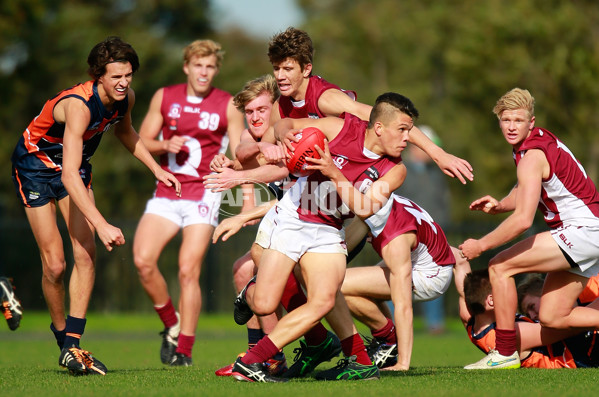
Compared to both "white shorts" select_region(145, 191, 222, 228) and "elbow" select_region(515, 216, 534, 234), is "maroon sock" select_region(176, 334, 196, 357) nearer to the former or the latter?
"white shorts" select_region(145, 191, 222, 228)

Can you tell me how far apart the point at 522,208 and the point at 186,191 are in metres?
3.47

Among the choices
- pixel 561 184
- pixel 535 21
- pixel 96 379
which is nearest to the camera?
pixel 96 379

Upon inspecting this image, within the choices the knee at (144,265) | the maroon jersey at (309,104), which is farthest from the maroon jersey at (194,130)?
the maroon jersey at (309,104)

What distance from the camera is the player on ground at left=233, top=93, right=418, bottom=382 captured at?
5660 mm

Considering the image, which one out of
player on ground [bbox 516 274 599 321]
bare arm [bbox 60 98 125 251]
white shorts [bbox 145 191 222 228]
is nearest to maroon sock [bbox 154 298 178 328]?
white shorts [bbox 145 191 222 228]

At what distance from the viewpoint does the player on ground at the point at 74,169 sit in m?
6.29

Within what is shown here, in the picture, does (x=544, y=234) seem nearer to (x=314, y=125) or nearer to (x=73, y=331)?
(x=314, y=125)

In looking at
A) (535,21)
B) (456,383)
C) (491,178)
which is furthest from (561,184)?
(491,178)

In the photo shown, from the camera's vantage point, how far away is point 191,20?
2830 centimetres

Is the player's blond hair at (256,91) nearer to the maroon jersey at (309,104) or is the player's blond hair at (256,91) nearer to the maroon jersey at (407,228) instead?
the maroon jersey at (309,104)

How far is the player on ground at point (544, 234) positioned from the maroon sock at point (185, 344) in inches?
107

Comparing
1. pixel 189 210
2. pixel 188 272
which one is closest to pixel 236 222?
pixel 188 272

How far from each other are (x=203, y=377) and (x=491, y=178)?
56.5 ft

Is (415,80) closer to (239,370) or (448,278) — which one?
(448,278)
